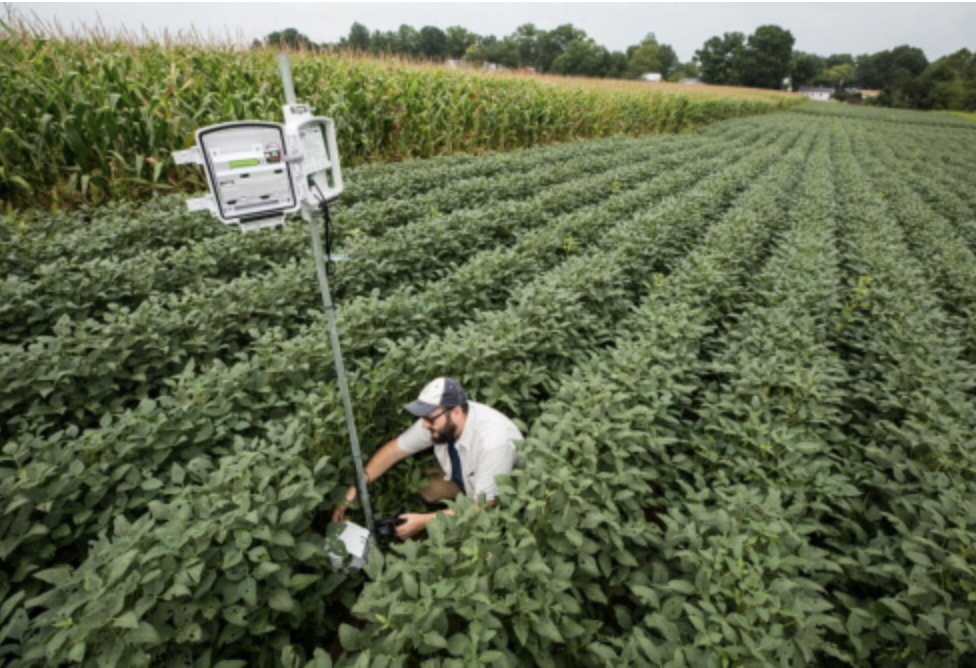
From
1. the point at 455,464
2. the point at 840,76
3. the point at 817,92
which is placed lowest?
the point at 817,92

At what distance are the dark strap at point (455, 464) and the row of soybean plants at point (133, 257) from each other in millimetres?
3121

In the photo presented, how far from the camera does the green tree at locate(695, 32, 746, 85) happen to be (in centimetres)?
8700

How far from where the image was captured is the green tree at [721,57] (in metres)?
87.0

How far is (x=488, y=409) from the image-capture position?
3158 millimetres

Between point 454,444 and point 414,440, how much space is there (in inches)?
11.8

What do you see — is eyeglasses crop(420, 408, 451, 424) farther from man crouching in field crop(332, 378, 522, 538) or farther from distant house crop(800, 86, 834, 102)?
distant house crop(800, 86, 834, 102)

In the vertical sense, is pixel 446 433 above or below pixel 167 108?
below

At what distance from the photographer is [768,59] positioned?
82.1 metres

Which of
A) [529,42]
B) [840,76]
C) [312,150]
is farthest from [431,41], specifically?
[840,76]

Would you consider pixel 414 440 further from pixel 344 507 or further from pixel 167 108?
pixel 167 108

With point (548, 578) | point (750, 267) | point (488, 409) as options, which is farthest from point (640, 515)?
point (750, 267)

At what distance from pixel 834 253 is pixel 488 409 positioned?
6314 millimetres

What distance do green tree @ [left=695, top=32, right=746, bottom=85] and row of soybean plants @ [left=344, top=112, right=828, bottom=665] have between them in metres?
102

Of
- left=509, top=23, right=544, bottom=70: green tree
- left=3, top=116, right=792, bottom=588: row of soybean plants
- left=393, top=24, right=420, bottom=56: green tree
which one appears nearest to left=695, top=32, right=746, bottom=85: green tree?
left=509, top=23, right=544, bottom=70: green tree
